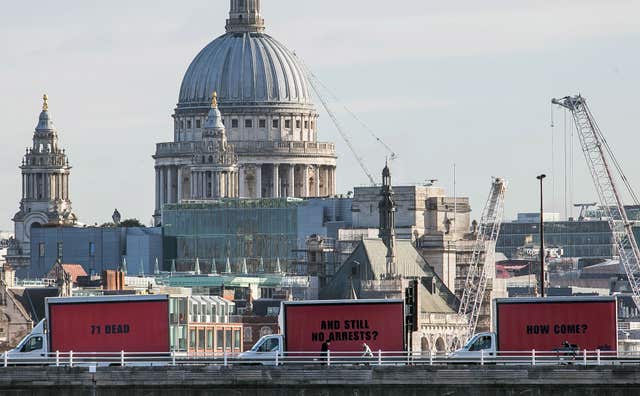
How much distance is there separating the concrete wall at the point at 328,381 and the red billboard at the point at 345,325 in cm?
976

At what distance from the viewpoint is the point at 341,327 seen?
119 metres

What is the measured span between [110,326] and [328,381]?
14.6 metres

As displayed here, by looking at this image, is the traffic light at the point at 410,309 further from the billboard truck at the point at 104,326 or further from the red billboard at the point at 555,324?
the billboard truck at the point at 104,326

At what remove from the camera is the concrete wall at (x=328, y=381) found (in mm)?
106188

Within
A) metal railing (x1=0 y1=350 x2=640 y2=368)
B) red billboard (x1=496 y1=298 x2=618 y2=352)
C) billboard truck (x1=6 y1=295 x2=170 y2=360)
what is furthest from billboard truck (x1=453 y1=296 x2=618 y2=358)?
billboard truck (x1=6 y1=295 x2=170 y2=360)

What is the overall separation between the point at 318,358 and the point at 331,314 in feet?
18.9

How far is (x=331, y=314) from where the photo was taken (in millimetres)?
118812

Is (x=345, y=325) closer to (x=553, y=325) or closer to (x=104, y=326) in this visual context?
(x=553, y=325)

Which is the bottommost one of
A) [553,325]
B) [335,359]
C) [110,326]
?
[335,359]

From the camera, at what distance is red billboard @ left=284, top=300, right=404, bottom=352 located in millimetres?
118375

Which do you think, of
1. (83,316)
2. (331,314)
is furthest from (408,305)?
(83,316)

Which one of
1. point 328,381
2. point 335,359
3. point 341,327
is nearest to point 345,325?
point 341,327

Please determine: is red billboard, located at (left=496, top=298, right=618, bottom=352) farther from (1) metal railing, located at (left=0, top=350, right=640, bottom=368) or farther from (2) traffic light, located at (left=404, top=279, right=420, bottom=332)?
(2) traffic light, located at (left=404, top=279, right=420, bottom=332)

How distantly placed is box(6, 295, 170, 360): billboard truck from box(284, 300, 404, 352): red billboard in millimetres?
4960
